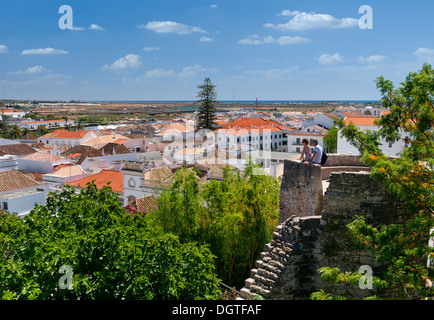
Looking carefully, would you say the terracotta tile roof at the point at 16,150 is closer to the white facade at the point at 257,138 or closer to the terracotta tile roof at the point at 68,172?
the terracotta tile roof at the point at 68,172

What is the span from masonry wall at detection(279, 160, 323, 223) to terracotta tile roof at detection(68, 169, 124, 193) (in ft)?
76.5

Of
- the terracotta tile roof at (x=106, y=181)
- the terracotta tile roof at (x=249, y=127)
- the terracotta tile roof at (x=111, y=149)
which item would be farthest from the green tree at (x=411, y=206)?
the terracotta tile roof at (x=249, y=127)

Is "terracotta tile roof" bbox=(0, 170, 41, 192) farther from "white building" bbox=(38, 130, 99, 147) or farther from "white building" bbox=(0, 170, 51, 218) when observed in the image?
"white building" bbox=(38, 130, 99, 147)

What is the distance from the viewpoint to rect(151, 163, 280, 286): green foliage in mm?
13003

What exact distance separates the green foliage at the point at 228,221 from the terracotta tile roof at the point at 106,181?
20056 millimetres

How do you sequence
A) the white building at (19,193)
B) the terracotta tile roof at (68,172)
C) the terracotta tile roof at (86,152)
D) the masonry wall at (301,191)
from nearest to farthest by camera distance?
the masonry wall at (301,191) → the white building at (19,193) → the terracotta tile roof at (68,172) → the terracotta tile roof at (86,152)

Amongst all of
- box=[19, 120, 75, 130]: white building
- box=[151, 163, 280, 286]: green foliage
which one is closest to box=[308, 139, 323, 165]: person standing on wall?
box=[151, 163, 280, 286]: green foliage

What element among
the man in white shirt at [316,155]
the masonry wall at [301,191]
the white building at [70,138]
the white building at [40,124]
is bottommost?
the white building at [70,138]

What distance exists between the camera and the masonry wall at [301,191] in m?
10.7

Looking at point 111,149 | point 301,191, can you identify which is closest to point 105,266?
point 301,191

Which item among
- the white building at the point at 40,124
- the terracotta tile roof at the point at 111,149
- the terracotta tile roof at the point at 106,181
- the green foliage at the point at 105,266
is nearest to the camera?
the green foliage at the point at 105,266
